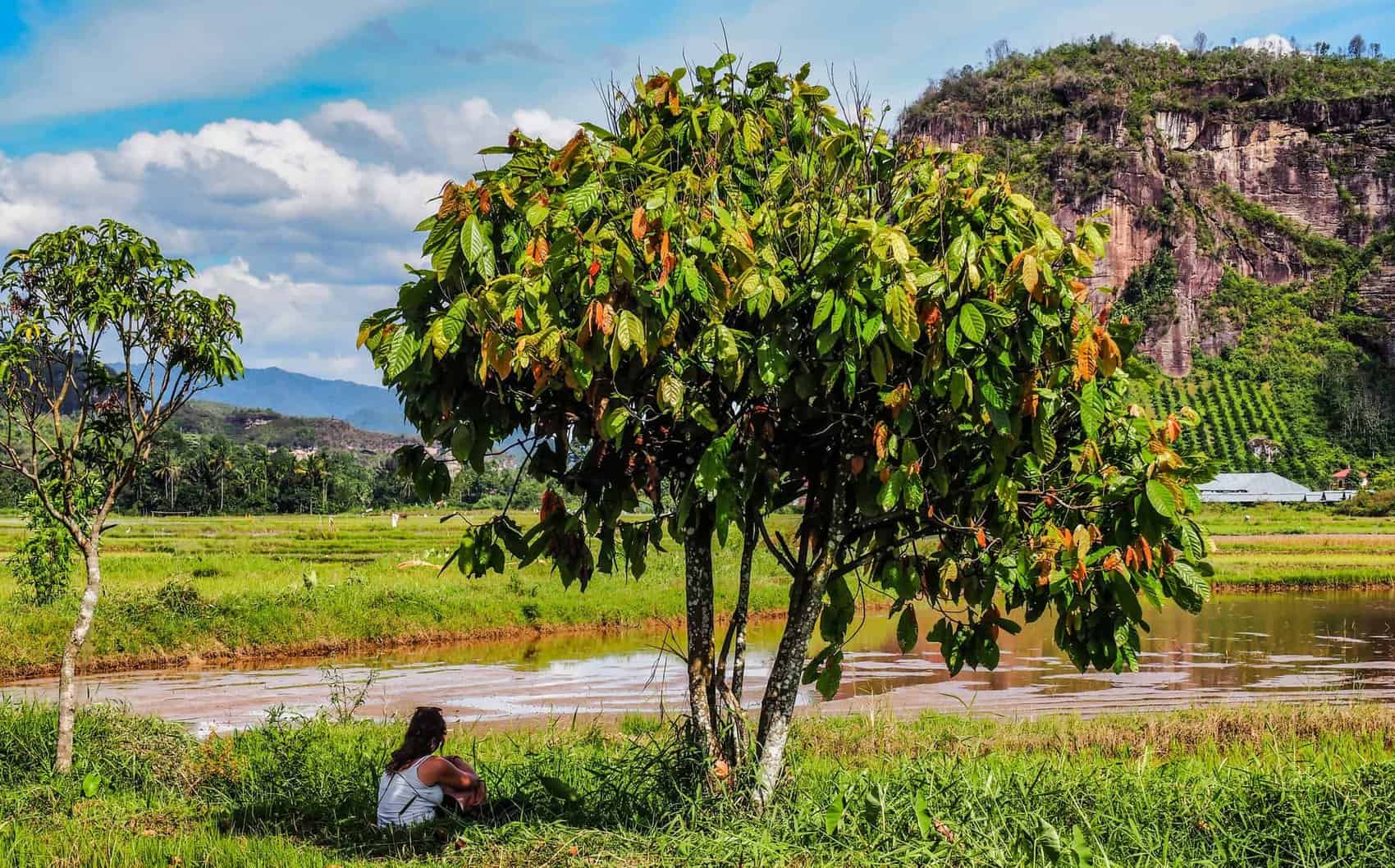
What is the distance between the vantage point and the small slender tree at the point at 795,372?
15.5 ft

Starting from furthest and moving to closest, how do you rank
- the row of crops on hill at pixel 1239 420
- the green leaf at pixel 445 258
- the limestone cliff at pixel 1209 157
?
the limestone cliff at pixel 1209 157
the row of crops on hill at pixel 1239 420
the green leaf at pixel 445 258

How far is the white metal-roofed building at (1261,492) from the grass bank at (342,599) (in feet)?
145

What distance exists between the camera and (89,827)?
6555 millimetres

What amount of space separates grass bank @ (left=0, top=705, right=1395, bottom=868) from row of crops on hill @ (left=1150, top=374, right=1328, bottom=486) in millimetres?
97117

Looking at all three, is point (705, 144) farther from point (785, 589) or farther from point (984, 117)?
point (984, 117)

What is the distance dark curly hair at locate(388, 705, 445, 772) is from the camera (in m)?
6.25

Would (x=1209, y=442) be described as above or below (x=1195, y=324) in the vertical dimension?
below

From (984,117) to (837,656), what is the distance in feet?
635

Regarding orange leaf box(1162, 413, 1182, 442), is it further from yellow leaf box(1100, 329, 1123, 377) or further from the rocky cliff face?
the rocky cliff face

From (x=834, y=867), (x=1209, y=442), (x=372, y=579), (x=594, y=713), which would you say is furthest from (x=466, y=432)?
(x=1209, y=442)

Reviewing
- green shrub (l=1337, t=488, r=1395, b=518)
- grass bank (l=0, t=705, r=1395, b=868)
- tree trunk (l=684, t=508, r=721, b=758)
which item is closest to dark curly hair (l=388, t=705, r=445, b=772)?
grass bank (l=0, t=705, r=1395, b=868)

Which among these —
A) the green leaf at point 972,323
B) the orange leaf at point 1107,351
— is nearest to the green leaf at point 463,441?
the green leaf at point 972,323

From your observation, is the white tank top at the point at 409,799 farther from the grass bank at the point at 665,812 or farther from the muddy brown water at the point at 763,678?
the muddy brown water at the point at 763,678

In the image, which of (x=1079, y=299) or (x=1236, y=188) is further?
(x=1236, y=188)
